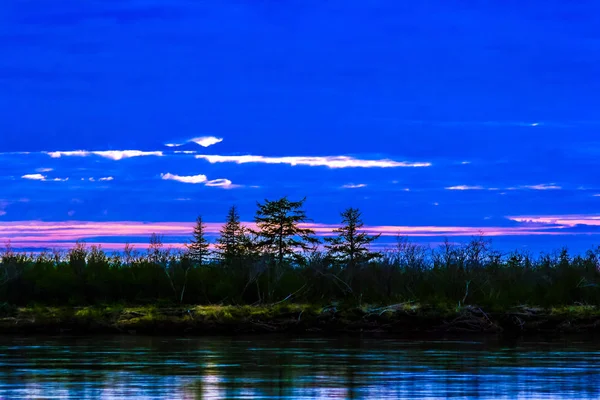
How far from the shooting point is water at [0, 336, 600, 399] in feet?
66.1

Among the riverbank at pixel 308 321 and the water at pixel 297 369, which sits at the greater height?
the riverbank at pixel 308 321

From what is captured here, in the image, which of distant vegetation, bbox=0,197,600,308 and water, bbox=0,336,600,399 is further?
distant vegetation, bbox=0,197,600,308

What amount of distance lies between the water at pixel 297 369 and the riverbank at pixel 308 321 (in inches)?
180

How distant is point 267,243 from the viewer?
290 feet

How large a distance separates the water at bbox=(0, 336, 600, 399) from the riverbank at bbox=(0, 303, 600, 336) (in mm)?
4560

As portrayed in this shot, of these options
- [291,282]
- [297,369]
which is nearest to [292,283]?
[291,282]

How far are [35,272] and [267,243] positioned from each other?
41.6 metres

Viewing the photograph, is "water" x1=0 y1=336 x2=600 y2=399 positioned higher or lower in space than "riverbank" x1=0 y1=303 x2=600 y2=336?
lower

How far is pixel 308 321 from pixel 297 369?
1668cm

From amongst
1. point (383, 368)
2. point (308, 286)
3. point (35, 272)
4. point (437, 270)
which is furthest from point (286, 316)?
point (383, 368)

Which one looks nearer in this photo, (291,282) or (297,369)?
(297,369)

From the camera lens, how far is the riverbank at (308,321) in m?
41.1

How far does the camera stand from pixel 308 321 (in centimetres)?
4153

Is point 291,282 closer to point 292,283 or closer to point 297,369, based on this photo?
point 292,283
